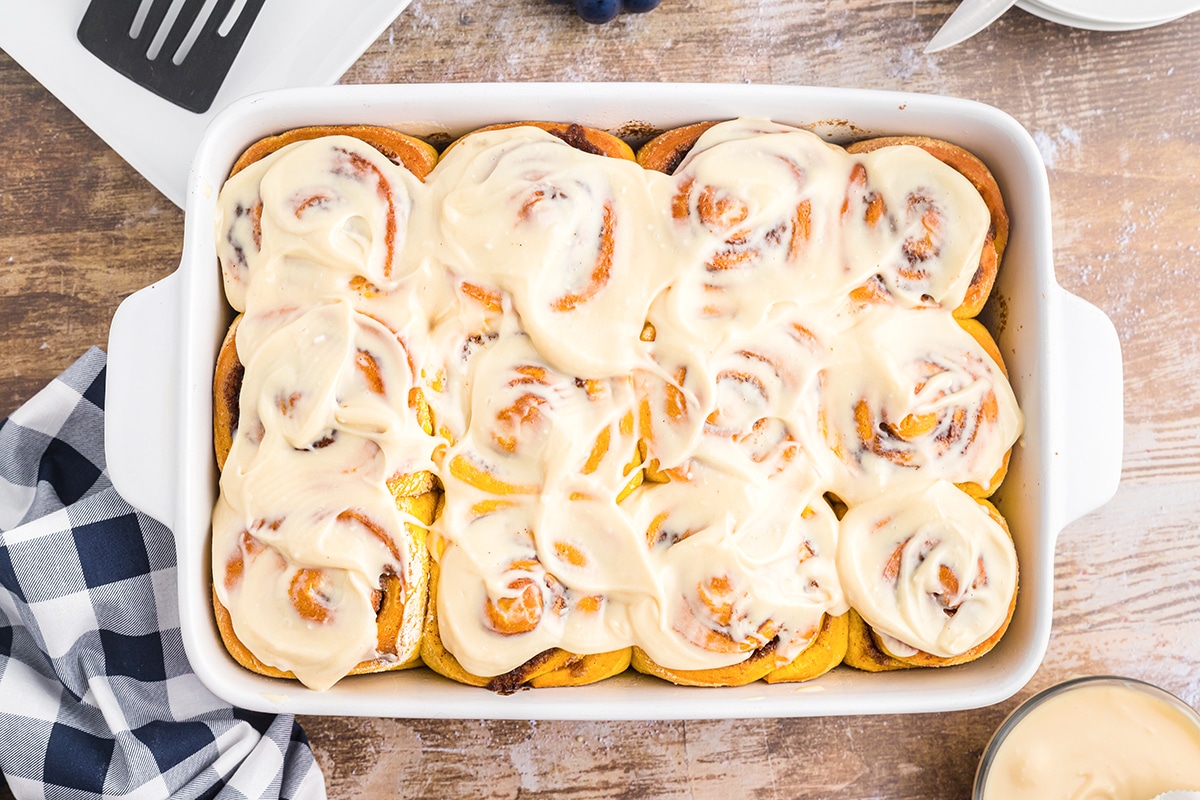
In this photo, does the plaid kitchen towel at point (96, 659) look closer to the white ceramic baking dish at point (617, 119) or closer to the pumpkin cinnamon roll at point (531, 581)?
the white ceramic baking dish at point (617, 119)

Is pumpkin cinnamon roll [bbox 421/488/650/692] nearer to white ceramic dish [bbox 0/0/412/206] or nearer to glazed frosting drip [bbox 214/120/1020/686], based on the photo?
glazed frosting drip [bbox 214/120/1020/686]

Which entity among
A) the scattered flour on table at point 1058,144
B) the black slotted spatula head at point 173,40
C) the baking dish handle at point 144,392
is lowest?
the baking dish handle at point 144,392

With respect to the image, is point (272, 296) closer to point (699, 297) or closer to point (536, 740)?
point (699, 297)

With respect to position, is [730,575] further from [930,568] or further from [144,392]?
[144,392]

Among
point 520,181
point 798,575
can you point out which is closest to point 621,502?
point 798,575

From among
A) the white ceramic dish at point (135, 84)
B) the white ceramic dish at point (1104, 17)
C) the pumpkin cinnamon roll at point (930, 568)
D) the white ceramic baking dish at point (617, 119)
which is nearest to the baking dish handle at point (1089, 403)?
the white ceramic baking dish at point (617, 119)

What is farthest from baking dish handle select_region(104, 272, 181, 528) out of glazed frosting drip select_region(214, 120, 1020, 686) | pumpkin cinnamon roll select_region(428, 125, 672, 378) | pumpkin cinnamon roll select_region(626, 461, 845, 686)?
pumpkin cinnamon roll select_region(626, 461, 845, 686)
